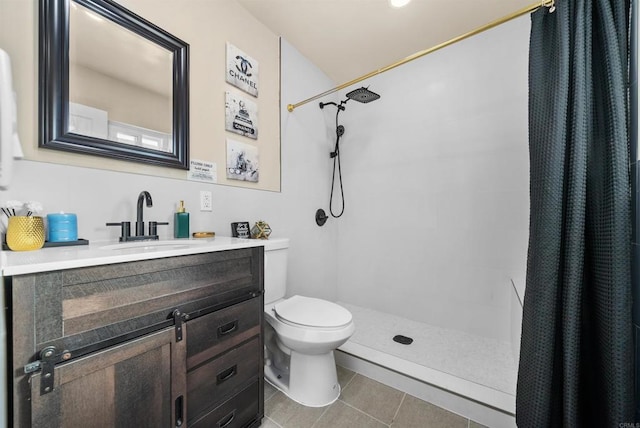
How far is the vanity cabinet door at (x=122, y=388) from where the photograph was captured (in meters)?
0.65

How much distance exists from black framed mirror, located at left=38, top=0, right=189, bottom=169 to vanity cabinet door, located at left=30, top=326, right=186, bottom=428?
32.3 inches

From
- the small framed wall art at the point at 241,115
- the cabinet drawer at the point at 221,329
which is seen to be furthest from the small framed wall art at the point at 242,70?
the cabinet drawer at the point at 221,329

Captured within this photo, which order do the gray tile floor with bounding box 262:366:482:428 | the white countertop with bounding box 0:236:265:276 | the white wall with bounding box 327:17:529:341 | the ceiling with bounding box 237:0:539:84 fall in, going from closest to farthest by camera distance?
the white countertop with bounding box 0:236:265:276, the gray tile floor with bounding box 262:366:482:428, the ceiling with bounding box 237:0:539:84, the white wall with bounding box 327:17:529:341

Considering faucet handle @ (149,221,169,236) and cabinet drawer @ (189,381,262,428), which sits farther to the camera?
faucet handle @ (149,221,169,236)

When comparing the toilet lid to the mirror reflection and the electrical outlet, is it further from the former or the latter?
the mirror reflection

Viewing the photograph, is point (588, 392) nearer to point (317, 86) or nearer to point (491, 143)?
point (491, 143)

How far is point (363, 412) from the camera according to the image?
1342mm

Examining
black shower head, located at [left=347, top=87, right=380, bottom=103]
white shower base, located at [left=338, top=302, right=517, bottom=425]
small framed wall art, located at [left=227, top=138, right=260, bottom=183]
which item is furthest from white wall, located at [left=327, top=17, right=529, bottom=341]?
small framed wall art, located at [left=227, top=138, right=260, bottom=183]

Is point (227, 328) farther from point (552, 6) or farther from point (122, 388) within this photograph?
point (552, 6)

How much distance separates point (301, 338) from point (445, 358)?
1.03 m

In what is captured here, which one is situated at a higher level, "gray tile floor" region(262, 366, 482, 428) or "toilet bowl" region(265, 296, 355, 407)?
"toilet bowl" region(265, 296, 355, 407)

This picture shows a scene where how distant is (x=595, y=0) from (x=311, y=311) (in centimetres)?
175

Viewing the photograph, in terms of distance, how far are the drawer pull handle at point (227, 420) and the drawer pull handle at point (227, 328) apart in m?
0.35

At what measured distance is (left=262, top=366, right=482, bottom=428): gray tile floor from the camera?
4.15 feet
